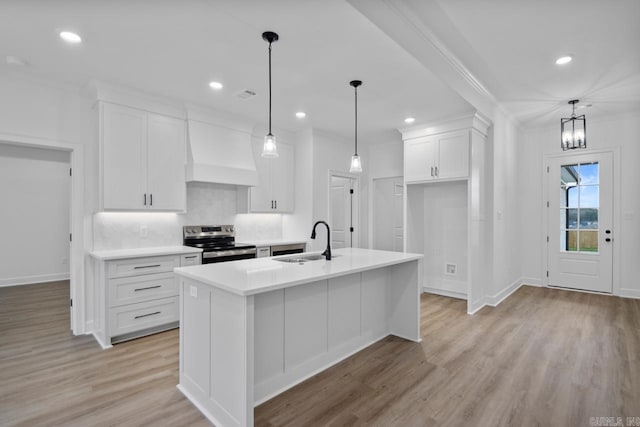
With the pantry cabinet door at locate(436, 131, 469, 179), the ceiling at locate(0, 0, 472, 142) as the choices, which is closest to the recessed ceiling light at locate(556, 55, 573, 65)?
the ceiling at locate(0, 0, 472, 142)

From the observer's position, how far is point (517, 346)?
3.19 metres

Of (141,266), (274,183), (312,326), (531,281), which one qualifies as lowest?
(531,281)

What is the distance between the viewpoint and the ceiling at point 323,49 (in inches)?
89.0

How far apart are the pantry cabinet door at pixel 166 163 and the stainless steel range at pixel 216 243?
0.50 meters

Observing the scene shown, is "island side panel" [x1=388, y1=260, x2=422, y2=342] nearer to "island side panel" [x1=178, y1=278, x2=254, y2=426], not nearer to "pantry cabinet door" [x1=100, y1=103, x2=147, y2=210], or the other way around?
"island side panel" [x1=178, y1=278, x2=254, y2=426]

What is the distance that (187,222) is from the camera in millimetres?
4395

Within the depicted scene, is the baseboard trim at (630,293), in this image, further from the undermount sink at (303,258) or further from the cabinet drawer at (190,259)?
the cabinet drawer at (190,259)

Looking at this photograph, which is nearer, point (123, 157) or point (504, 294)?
point (123, 157)

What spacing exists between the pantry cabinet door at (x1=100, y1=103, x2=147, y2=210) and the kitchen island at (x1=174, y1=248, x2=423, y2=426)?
5.81 feet

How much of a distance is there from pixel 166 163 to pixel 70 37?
1.59m

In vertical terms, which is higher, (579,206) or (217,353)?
(579,206)

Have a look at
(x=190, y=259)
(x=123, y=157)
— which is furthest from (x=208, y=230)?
(x=123, y=157)

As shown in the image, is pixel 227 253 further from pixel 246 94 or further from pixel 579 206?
pixel 579 206

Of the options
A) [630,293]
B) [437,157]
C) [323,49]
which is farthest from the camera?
[630,293]
